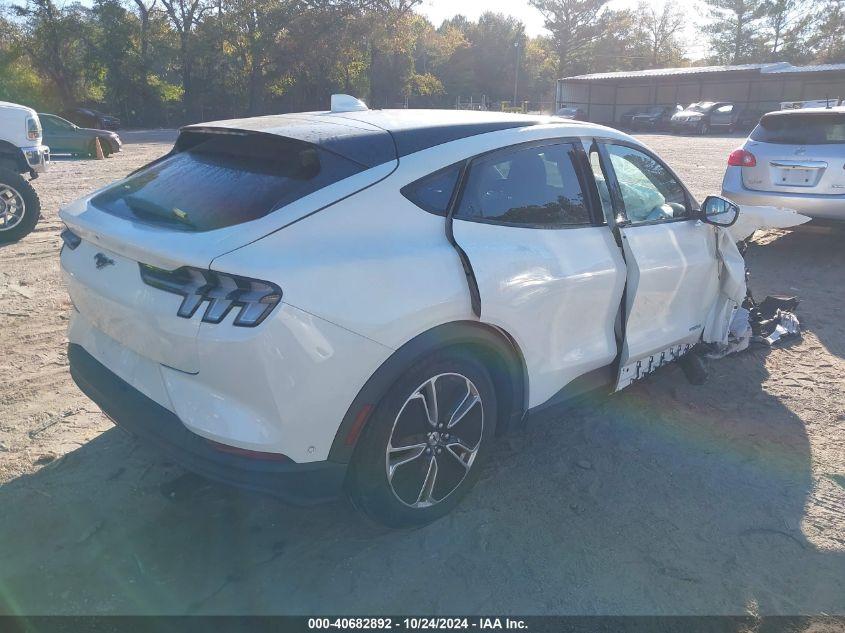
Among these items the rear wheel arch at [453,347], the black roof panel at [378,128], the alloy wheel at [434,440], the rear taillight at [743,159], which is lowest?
the alloy wheel at [434,440]

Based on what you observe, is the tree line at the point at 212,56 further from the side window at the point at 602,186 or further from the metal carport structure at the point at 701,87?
the side window at the point at 602,186

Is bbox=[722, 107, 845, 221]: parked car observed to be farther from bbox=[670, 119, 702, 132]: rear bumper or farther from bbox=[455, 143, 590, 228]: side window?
bbox=[670, 119, 702, 132]: rear bumper

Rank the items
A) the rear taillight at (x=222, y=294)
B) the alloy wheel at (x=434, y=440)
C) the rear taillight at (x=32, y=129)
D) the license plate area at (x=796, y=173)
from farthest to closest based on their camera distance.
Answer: the rear taillight at (x=32, y=129) → the license plate area at (x=796, y=173) → the alloy wheel at (x=434, y=440) → the rear taillight at (x=222, y=294)

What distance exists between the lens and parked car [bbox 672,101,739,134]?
3444 cm

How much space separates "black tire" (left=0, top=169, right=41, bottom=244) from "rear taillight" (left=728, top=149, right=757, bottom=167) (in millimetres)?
8224

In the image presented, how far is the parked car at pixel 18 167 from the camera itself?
768cm

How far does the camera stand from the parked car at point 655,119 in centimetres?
3781

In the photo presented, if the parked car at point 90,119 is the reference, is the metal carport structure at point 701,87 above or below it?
above

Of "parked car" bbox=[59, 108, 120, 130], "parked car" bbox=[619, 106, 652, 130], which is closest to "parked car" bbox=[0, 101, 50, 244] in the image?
"parked car" bbox=[59, 108, 120, 130]

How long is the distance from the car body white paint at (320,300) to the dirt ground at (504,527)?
0.60m

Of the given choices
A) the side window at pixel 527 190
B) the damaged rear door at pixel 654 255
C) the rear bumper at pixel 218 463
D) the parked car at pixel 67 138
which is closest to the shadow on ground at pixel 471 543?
the rear bumper at pixel 218 463

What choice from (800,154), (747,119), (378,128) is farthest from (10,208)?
(747,119)

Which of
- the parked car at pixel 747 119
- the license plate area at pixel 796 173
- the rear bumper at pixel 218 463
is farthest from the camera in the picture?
the parked car at pixel 747 119

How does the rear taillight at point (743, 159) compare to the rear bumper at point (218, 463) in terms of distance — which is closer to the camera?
the rear bumper at point (218, 463)
